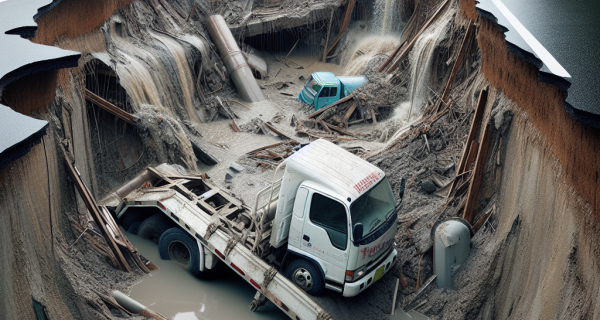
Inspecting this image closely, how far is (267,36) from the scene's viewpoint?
84.0ft

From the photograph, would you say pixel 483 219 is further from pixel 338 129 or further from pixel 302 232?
pixel 338 129

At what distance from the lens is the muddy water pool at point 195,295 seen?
28.7ft

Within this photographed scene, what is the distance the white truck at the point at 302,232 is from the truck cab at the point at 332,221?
0.02 metres

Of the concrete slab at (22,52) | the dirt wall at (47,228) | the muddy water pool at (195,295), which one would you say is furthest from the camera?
the muddy water pool at (195,295)

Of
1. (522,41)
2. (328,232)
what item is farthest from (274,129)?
(522,41)

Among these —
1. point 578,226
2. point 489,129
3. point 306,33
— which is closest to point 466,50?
Answer: point 489,129

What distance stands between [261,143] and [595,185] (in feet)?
39.7

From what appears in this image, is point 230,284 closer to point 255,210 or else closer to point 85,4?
point 255,210

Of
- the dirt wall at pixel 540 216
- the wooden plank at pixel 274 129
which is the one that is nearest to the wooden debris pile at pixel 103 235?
the dirt wall at pixel 540 216

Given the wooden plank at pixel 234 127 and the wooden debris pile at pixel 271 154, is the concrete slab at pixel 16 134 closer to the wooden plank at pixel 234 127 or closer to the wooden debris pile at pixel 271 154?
the wooden debris pile at pixel 271 154

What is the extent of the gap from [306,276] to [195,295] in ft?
6.53

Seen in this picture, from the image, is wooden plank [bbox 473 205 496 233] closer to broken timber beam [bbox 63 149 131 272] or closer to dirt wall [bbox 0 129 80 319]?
broken timber beam [bbox 63 149 131 272]

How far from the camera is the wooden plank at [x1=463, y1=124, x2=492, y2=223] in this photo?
9.80 m

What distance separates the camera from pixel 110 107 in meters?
12.7
